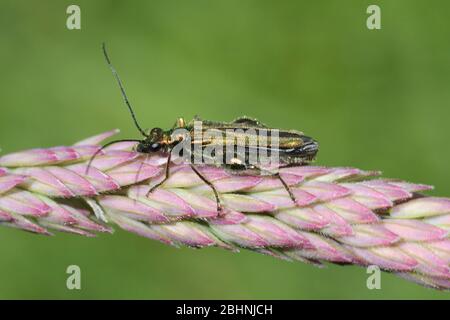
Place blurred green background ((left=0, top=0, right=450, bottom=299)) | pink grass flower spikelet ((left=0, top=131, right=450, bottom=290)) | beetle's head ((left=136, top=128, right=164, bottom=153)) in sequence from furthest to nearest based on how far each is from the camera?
blurred green background ((left=0, top=0, right=450, bottom=299))
beetle's head ((left=136, top=128, right=164, bottom=153))
pink grass flower spikelet ((left=0, top=131, right=450, bottom=290))

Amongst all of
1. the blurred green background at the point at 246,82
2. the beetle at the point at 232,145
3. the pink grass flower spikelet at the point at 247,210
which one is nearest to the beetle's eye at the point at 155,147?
the beetle at the point at 232,145

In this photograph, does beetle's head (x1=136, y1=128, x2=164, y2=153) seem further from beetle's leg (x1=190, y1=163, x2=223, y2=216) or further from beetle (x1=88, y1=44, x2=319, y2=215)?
beetle's leg (x1=190, y1=163, x2=223, y2=216)

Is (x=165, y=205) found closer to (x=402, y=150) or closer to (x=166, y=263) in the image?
(x=166, y=263)

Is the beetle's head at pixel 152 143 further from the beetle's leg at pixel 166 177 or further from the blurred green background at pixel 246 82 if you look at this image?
the blurred green background at pixel 246 82

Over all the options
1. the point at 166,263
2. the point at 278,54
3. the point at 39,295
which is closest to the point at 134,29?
the point at 278,54

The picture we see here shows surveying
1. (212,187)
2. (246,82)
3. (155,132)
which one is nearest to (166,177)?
(212,187)

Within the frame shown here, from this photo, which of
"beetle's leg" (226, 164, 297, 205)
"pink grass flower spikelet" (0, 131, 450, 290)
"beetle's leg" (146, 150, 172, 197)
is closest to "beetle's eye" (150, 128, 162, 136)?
"beetle's leg" (146, 150, 172, 197)
